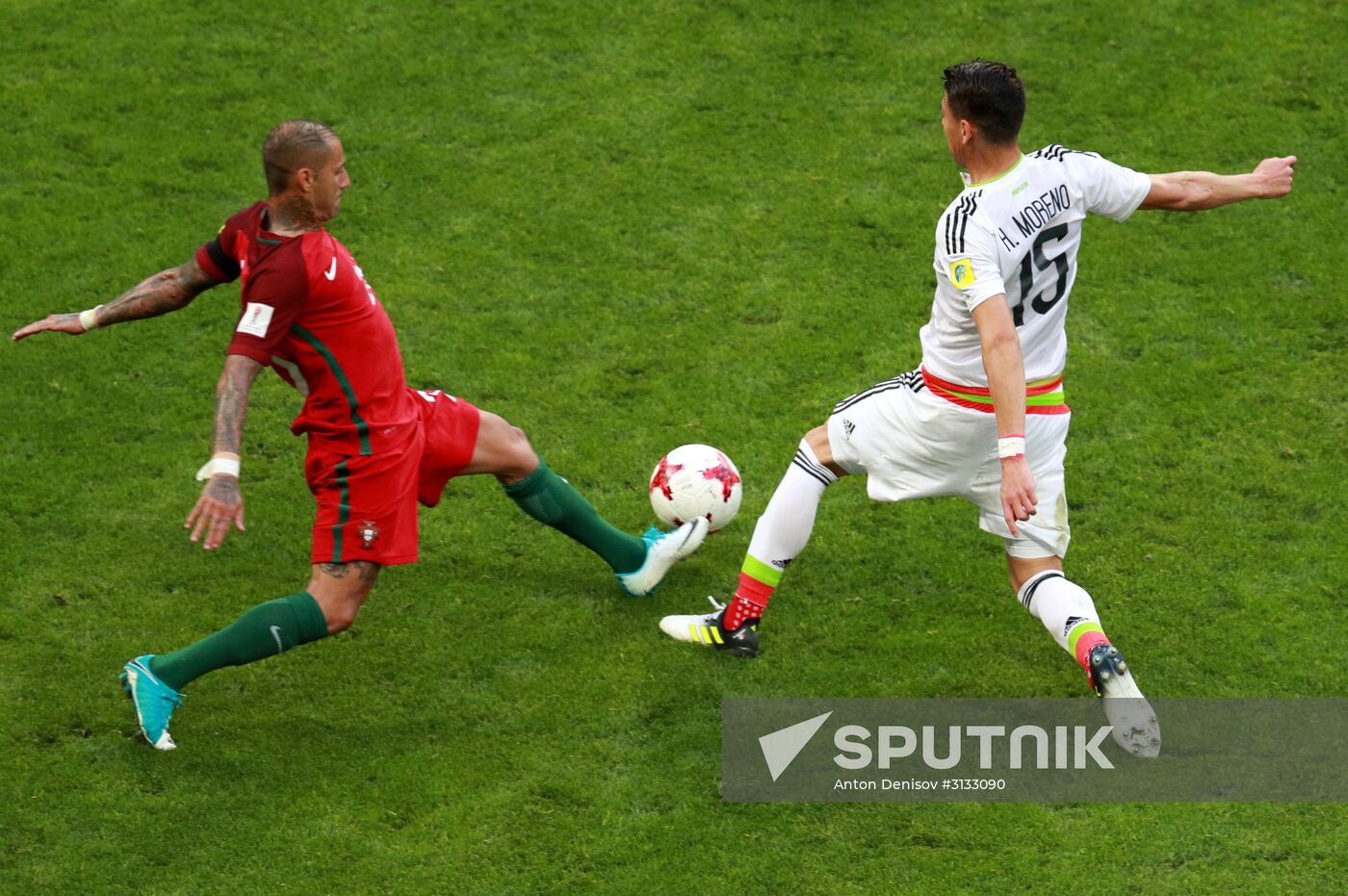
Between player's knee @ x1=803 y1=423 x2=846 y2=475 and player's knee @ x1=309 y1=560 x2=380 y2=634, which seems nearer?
player's knee @ x1=309 y1=560 x2=380 y2=634

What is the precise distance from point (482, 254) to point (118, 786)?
3888 millimetres

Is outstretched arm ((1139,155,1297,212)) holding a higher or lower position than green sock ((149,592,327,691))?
higher

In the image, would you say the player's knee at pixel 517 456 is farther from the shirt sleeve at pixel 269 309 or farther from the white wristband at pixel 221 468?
the white wristband at pixel 221 468

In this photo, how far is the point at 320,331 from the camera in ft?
16.8

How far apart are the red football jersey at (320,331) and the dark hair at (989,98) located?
79.0 inches

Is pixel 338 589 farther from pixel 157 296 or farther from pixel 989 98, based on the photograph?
pixel 989 98

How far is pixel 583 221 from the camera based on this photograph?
28.2ft

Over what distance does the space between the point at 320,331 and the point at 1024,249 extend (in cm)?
227

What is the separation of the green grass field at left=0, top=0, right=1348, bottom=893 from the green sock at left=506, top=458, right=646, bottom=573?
0.21 metres

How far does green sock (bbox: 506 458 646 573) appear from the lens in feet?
19.6

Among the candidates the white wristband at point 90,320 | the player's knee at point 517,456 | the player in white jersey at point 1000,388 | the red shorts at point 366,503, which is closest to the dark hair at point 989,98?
the player in white jersey at point 1000,388

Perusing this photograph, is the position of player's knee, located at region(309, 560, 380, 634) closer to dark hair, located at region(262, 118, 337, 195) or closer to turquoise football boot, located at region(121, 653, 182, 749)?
turquoise football boot, located at region(121, 653, 182, 749)

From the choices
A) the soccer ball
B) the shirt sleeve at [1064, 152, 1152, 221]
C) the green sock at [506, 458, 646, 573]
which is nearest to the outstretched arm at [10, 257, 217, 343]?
the green sock at [506, 458, 646, 573]

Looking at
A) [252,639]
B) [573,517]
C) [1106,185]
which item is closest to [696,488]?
[573,517]
